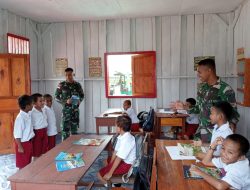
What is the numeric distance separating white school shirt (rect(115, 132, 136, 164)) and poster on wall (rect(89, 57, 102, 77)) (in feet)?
12.3

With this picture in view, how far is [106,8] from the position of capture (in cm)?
495

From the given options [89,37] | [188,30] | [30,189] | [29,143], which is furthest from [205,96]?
[89,37]

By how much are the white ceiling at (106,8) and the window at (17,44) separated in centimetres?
51

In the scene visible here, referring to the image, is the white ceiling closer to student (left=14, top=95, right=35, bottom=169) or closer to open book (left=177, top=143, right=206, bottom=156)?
student (left=14, top=95, right=35, bottom=169)

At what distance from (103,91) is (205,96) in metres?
3.75

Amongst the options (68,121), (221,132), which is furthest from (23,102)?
(221,132)

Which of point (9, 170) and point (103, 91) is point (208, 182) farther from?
point (103, 91)

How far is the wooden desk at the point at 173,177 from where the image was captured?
1.50m

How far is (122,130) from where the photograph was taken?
2.62m

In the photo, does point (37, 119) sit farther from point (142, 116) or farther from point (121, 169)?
point (142, 116)

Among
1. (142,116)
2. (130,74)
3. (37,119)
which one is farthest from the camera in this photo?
(130,74)

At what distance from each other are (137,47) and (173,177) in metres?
4.61

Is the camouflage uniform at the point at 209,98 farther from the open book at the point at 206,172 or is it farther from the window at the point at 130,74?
the window at the point at 130,74

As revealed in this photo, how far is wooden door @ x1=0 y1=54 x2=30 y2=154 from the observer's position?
4.50m
